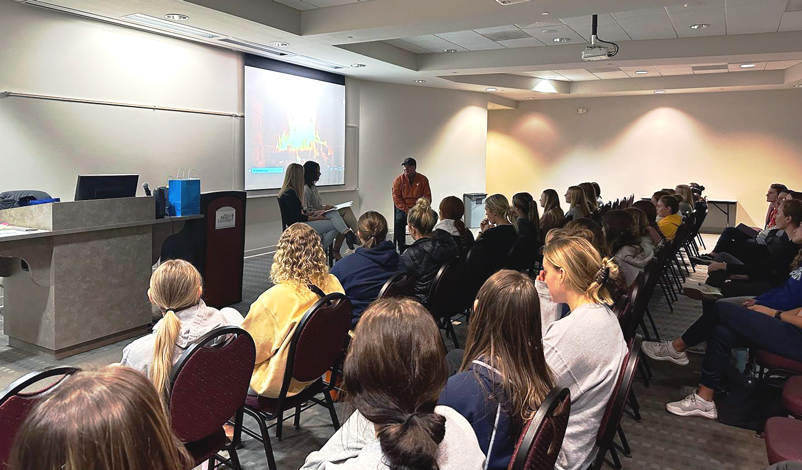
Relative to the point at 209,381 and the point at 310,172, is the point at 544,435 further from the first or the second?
the point at 310,172

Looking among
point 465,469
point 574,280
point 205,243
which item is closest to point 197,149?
point 205,243

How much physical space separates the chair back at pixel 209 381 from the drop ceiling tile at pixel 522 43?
715cm

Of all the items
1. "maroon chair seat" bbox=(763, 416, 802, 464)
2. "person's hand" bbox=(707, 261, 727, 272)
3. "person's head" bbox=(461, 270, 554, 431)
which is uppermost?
"person's head" bbox=(461, 270, 554, 431)

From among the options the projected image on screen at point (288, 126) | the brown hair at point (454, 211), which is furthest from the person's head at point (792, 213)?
the projected image on screen at point (288, 126)

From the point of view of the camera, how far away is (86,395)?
2.74ft

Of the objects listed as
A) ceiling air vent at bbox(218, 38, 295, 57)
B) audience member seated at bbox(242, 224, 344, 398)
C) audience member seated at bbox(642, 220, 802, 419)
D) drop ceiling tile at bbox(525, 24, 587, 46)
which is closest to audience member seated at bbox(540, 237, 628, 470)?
audience member seated at bbox(242, 224, 344, 398)

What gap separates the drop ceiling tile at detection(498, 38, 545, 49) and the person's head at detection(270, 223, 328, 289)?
629cm

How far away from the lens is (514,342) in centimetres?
175

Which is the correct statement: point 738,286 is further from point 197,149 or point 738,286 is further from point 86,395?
point 197,149

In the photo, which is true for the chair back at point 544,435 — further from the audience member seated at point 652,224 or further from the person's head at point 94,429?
the audience member seated at point 652,224

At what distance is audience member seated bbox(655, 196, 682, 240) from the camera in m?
6.62

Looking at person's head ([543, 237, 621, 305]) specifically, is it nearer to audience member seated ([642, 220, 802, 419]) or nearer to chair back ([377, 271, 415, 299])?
chair back ([377, 271, 415, 299])

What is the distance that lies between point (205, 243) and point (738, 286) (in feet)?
15.3

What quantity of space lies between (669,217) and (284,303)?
5.60 metres
